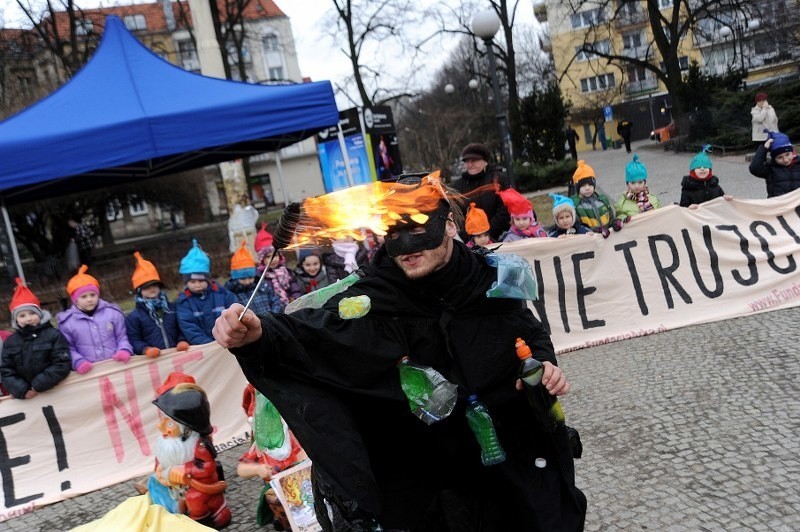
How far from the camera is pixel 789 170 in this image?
24.8 feet

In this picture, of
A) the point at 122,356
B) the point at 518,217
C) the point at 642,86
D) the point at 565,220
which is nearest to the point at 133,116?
the point at 122,356

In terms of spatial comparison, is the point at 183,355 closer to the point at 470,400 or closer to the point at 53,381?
the point at 53,381

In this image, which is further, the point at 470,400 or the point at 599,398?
the point at 599,398

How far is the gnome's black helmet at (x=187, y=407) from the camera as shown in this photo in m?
4.16

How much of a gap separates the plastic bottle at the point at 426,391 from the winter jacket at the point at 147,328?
4.37 m

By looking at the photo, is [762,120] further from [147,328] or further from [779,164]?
[147,328]

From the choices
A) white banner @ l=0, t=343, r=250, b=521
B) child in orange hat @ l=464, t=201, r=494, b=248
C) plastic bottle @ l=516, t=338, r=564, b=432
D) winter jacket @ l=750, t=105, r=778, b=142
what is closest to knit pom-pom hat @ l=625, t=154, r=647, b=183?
child in orange hat @ l=464, t=201, r=494, b=248

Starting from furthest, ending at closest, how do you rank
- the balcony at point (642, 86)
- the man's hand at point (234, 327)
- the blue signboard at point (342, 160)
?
the balcony at point (642, 86) < the blue signboard at point (342, 160) < the man's hand at point (234, 327)

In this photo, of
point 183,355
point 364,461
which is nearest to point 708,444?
point 364,461

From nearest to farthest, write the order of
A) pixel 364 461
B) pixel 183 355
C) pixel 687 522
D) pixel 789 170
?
pixel 364 461 → pixel 687 522 → pixel 183 355 → pixel 789 170

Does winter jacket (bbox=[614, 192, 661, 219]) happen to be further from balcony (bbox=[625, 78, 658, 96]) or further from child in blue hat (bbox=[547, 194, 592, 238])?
balcony (bbox=[625, 78, 658, 96])

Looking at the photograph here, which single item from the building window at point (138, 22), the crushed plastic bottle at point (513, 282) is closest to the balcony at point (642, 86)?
the building window at point (138, 22)

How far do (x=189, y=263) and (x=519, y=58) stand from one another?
58.2 meters

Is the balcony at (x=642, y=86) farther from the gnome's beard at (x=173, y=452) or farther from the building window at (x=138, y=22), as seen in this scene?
the gnome's beard at (x=173, y=452)
